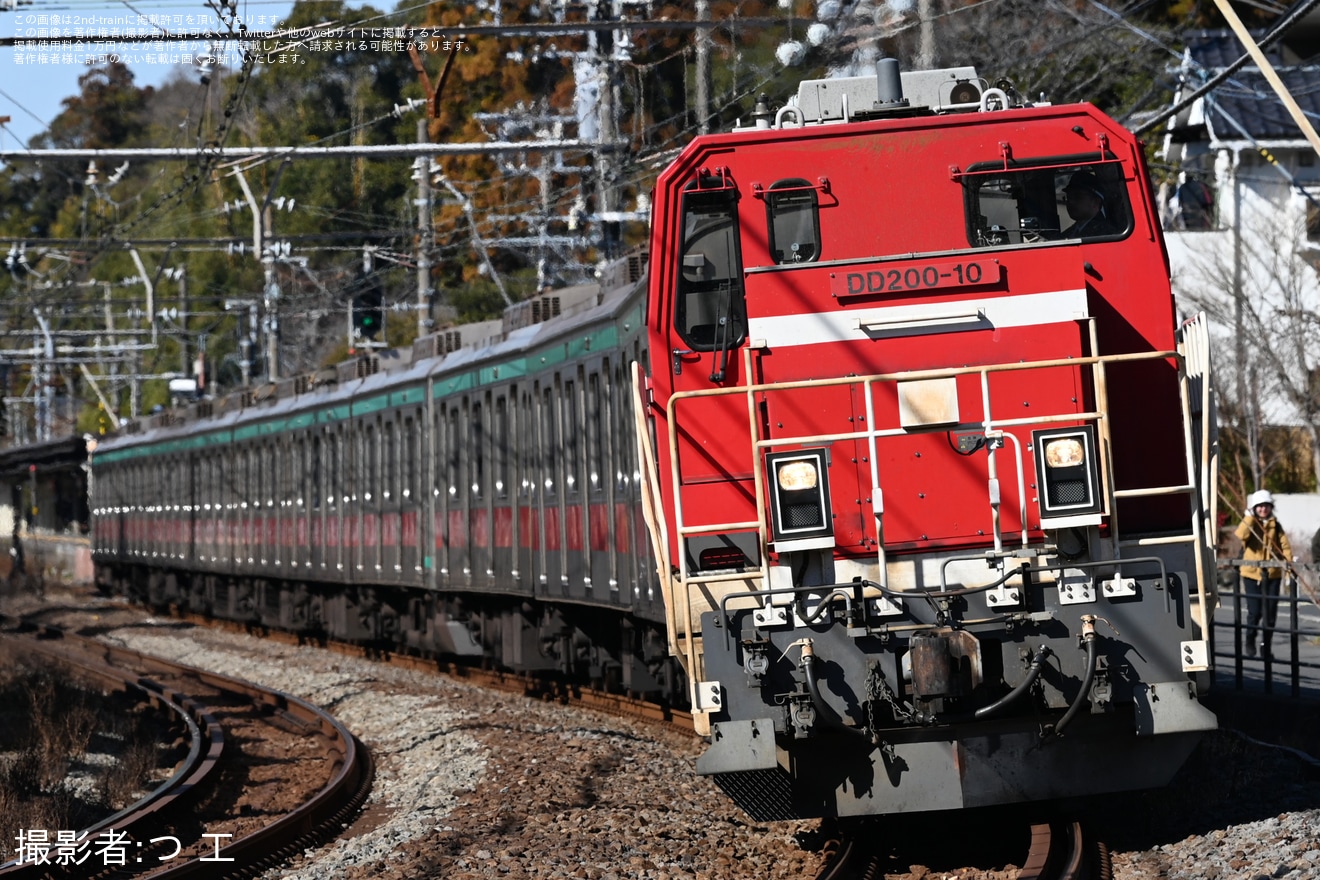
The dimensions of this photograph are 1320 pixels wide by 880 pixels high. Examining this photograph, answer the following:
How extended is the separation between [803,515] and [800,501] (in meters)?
0.07

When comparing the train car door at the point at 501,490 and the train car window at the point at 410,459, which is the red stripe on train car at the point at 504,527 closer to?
the train car door at the point at 501,490

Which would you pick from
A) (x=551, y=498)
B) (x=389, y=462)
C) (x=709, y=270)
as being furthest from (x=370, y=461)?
(x=709, y=270)

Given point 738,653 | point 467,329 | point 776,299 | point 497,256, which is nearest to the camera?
point 738,653

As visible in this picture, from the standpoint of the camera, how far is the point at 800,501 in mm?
8375

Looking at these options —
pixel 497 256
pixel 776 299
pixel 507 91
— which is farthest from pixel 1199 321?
pixel 497 256

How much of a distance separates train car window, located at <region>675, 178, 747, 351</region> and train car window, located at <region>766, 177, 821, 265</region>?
20 centimetres

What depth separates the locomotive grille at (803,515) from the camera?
8359 mm

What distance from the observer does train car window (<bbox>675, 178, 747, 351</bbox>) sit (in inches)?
361

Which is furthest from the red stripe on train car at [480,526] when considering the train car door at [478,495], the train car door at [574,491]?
the train car door at [574,491]

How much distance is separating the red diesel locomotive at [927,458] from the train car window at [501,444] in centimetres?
801

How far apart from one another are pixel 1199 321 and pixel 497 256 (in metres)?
38.7

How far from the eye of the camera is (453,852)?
9.87 meters

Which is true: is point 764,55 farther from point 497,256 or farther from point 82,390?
point 82,390

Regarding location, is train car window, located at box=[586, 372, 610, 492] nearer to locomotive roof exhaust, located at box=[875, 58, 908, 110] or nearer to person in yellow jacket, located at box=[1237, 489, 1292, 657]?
locomotive roof exhaust, located at box=[875, 58, 908, 110]
